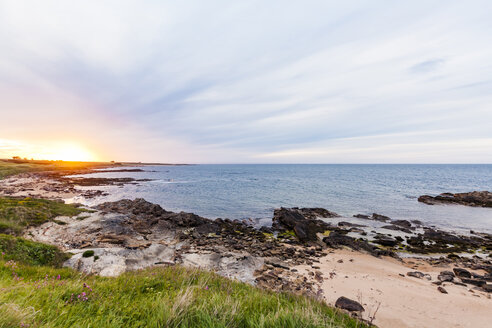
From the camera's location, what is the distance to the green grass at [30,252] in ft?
29.3

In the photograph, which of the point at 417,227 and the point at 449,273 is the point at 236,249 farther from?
the point at 417,227

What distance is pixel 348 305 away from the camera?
30.2 ft

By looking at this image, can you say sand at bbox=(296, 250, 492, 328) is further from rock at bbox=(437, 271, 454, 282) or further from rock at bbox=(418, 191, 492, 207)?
rock at bbox=(418, 191, 492, 207)

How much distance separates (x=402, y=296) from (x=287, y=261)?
22.6 ft

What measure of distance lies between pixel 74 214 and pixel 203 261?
57.2ft

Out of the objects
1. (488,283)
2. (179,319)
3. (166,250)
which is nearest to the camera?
(179,319)

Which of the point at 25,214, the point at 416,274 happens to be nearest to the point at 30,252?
the point at 25,214

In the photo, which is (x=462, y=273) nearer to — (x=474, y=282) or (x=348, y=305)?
(x=474, y=282)

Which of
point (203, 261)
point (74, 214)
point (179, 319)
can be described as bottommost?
point (203, 261)

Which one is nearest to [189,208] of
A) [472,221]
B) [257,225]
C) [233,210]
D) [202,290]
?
[233,210]

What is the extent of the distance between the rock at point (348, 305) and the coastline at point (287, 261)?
0.40 metres

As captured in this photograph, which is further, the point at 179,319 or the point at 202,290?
the point at 202,290

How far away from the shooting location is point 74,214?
865 inches

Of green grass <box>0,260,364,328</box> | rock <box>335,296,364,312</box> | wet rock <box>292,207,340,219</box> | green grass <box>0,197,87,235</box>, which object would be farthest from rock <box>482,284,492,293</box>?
green grass <box>0,197,87,235</box>
